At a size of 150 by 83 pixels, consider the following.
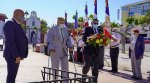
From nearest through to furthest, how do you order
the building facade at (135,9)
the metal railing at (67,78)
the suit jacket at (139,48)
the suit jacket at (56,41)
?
the metal railing at (67,78), the suit jacket at (56,41), the suit jacket at (139,48), the building facade at (135,9)

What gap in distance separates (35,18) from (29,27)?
5855 mm

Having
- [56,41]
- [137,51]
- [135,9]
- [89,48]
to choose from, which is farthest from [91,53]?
[135,9]

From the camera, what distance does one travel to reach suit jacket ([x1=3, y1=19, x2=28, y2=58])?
8008 mm

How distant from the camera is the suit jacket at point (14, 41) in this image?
8008 mm

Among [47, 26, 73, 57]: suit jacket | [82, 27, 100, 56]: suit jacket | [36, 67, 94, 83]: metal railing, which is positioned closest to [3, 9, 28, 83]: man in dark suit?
[36, 67, 94, 83]: metal railing

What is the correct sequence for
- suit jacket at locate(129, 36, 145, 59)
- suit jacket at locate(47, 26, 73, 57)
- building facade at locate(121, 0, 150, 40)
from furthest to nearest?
building facade at locate(121, 0, 150, 40)
suit jacket at locate(129, 36, 145, 59)
suit jacket at locate(47, 26, 73, 57)

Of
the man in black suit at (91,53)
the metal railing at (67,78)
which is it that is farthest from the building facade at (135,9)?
the metal railing at (67,78)

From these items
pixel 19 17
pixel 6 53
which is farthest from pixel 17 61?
pixel 19 17

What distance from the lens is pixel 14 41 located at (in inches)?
318

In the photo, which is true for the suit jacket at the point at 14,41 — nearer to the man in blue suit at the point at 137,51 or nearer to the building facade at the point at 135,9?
the man in blue suit at the point at 137,51

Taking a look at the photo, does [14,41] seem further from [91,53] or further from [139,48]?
[139,48]

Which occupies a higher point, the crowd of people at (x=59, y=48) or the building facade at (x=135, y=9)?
the building facade at (x=135, y=9)

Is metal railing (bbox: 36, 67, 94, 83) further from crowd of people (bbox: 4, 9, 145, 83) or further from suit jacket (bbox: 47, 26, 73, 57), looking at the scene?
suit jacket (bbox: 47, 26, 73, 57)

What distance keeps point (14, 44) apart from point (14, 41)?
0.07 meters
